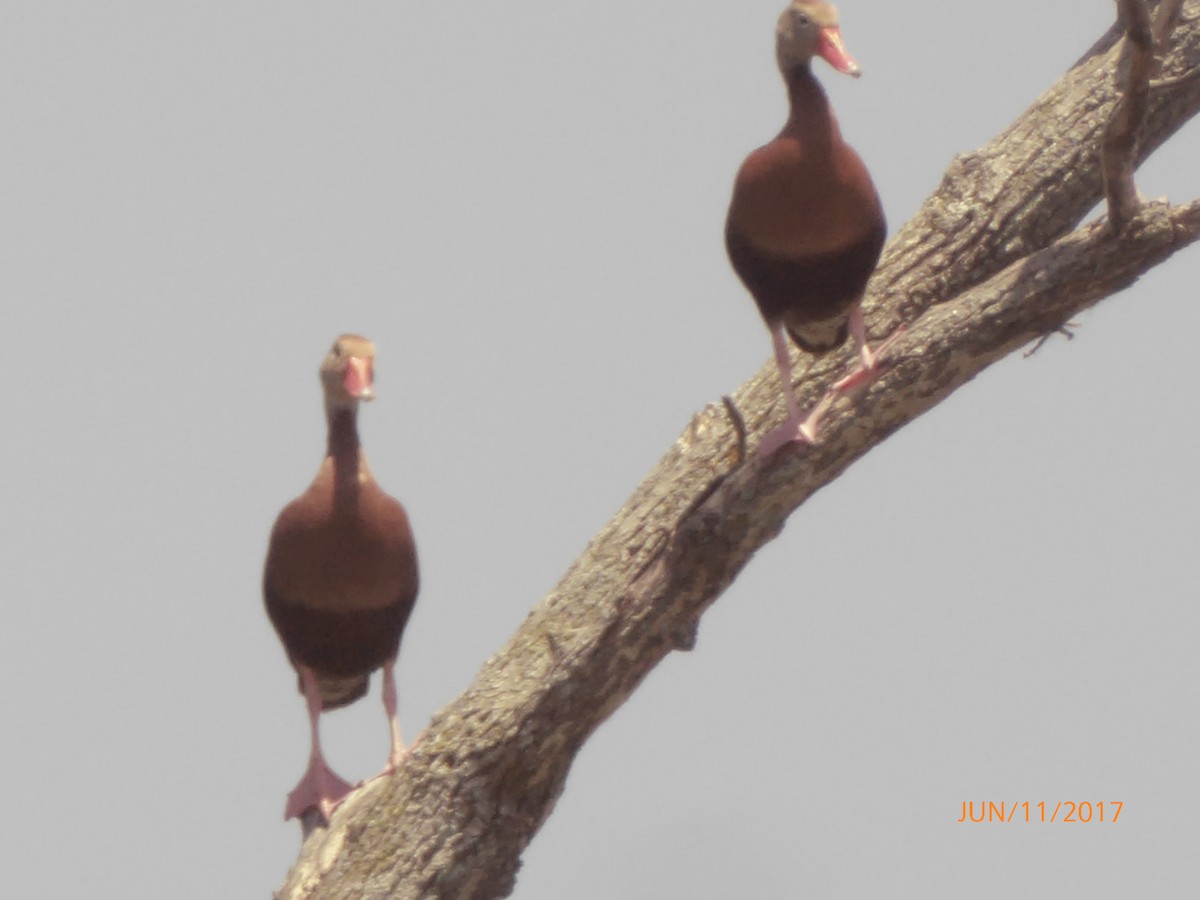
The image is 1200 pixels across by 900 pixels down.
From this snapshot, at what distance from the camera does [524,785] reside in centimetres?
495

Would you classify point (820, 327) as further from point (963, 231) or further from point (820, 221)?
point (963, 231)

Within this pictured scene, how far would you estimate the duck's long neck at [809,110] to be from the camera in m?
4.38

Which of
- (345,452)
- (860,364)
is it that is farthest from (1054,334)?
(345,452)

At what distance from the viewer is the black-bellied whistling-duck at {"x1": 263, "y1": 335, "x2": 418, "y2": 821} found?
4.82 m

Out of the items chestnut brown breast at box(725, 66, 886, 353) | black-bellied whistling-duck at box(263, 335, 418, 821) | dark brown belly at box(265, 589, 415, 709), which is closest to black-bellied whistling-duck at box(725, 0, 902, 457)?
chestnut brown breast at box(725, 66, 886, 353)

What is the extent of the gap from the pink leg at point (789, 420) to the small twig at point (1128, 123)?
3.16 ft

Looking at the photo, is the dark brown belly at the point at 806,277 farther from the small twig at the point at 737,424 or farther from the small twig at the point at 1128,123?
the small twig at the point at 1128,123

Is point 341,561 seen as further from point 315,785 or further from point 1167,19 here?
point 1167,19

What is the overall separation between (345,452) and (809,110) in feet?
5.50

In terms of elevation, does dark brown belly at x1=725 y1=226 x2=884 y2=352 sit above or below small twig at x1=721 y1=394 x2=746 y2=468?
above

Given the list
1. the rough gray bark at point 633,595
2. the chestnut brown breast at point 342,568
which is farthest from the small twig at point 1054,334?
the chestnut brown breast at point 342,568

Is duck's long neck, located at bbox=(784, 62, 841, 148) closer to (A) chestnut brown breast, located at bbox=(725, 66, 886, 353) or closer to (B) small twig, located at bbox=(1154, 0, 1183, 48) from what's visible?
(A) chestnut brown breast, located at bbox=(725, 66, 886, 353)

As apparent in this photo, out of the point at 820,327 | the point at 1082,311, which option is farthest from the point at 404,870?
the point at 1082,311

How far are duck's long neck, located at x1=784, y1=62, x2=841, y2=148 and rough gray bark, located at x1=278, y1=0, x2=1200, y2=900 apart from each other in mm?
724
